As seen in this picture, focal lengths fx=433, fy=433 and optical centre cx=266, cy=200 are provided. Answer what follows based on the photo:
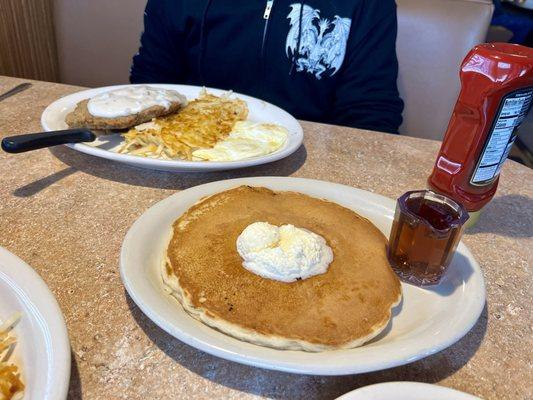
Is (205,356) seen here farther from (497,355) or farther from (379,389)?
(497,355)

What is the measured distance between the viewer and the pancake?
0.66 m

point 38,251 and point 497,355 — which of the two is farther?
point 38,251

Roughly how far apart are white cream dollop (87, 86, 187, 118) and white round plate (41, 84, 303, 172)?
0.09 meters

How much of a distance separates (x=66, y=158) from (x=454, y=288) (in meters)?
1.03

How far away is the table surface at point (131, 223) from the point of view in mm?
654

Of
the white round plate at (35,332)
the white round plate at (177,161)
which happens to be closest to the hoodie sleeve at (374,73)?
the white round plate at (177,161)

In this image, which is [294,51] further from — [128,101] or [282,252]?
[282,252]

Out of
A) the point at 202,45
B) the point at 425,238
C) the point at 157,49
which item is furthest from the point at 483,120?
the point at 157,49

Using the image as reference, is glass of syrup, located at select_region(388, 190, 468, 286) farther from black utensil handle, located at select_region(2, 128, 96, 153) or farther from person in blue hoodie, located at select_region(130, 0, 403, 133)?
person in blue hoodie, located at select_region(130, 0, 403, 133)

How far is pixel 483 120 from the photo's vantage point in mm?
902

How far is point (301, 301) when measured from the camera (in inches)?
27.5

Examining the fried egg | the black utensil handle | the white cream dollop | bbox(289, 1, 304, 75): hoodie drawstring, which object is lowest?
the fried egg

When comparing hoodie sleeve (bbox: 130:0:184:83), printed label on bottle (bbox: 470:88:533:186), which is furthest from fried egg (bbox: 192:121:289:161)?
hoodie sleeve (bbox: 130:0:184:83)

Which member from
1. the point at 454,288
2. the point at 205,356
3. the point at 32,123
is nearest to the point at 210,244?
the point at 205,356
